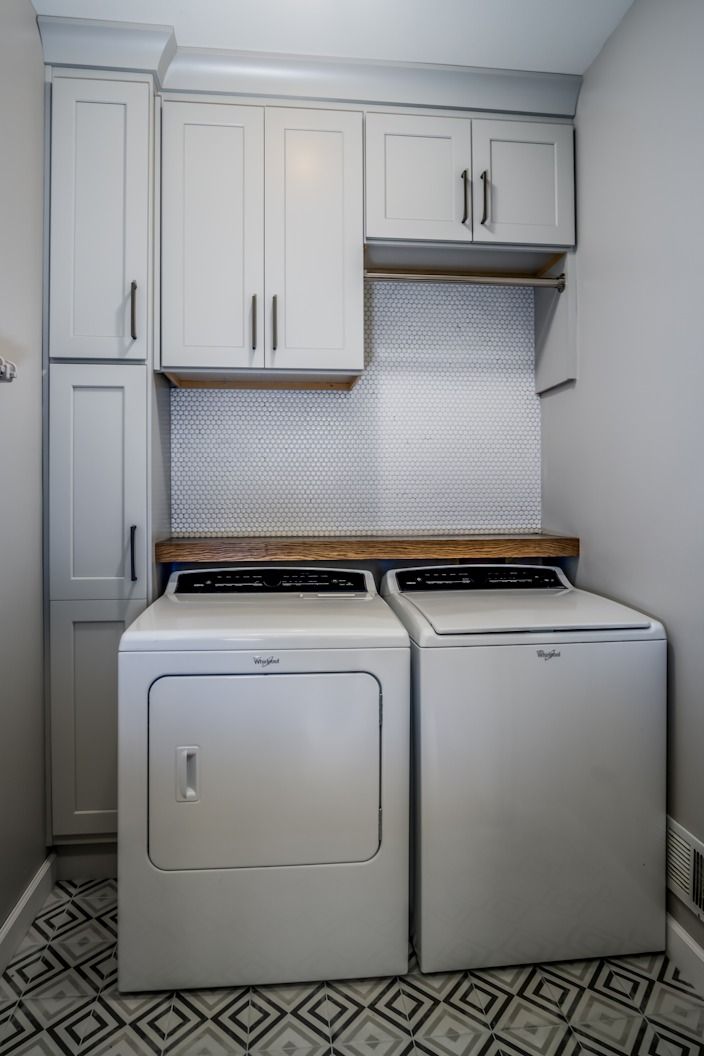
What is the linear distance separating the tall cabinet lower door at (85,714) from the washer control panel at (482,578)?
0.90 metres

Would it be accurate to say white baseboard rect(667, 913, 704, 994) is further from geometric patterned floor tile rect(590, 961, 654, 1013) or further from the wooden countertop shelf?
the wooden countertop shelf

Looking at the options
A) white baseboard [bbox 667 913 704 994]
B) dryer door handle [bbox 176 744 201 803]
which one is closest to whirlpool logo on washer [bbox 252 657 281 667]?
→ dryer door handle [bbox 176 744 201 803]

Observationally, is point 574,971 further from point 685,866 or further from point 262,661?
point 262,661

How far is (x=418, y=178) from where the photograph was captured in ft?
6.68

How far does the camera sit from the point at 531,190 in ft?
6.83

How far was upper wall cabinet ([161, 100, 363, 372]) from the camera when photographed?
196 centimetres

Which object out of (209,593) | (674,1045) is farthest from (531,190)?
(674,1045)

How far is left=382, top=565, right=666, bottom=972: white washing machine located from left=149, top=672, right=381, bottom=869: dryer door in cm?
17

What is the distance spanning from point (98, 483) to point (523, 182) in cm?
170

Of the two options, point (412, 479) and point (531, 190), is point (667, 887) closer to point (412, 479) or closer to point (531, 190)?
point (412, 479)

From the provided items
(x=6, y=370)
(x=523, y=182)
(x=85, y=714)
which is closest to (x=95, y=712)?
(x=85, y=714)

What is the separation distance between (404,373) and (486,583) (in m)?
0.87

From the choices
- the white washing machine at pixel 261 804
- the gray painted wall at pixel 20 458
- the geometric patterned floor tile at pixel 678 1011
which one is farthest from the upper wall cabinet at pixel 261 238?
the geometric patterned floor tile at pixel 678 1011

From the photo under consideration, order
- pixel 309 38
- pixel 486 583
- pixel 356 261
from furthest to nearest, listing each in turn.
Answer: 1. pixel 486 583
2. pixel 356 261
3. pixel 309 38
